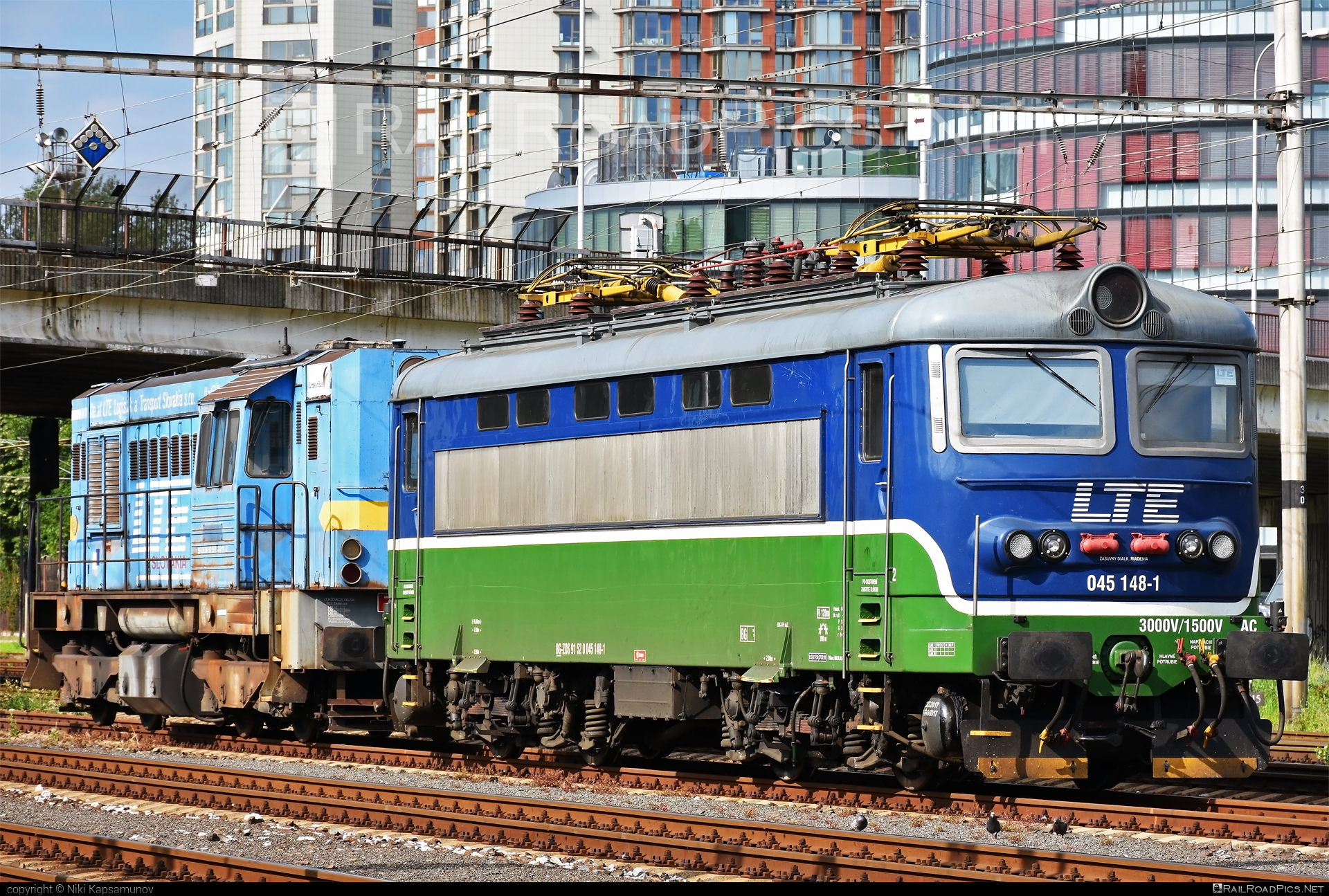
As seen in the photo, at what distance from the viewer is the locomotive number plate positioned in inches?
504

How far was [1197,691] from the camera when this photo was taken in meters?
13.0

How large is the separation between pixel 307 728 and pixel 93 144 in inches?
642

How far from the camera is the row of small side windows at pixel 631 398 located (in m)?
14.4

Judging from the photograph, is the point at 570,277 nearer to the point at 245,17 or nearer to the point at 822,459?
the point at 822,459

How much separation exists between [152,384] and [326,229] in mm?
9358

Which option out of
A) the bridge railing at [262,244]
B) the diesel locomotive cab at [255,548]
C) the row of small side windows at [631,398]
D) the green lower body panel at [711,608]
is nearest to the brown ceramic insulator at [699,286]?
the row of small side windows at [631,398]


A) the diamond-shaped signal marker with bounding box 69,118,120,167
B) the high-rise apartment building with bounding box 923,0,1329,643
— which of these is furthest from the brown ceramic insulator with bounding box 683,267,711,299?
the high-rise apartment building with bounding box 923,0,1329,643

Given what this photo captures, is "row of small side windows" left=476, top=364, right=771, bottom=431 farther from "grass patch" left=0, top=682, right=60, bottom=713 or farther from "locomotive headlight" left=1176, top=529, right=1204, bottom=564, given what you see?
"grass patch" left=0, top=682, right=60, bottom=713

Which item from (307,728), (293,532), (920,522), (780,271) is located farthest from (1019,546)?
(307,728)

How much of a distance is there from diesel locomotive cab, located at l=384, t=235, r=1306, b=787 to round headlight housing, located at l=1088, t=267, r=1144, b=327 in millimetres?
16

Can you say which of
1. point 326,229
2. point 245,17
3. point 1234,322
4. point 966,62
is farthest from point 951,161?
point 245,17

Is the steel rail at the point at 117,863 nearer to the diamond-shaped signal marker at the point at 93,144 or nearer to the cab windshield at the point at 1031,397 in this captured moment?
the cab windshield at the point at 1031,397

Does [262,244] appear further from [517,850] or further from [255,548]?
[517,850]

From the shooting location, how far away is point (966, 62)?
63406 mm
